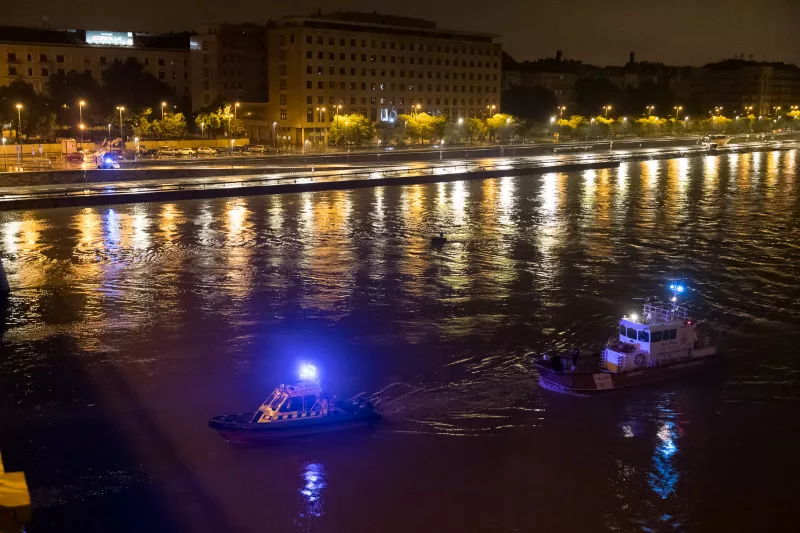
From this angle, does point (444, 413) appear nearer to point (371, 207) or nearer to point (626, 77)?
point (371, 207)

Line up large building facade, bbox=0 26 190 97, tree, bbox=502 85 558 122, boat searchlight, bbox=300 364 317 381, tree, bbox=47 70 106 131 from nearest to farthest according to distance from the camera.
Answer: boat searchlight, bbox=300 364 317 381, tree, bbox=47 70 106 131, large building facade, bbox=0 26 190 97, tree, bbox=502 85 558 122

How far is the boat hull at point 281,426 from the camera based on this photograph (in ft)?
37.7

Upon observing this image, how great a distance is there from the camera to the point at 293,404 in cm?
1191

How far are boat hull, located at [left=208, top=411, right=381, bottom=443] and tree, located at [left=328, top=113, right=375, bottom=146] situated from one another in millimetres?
57989

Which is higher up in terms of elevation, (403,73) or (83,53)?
(83,53)

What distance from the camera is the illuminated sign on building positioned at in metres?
79.4

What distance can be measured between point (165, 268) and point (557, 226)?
15.1m

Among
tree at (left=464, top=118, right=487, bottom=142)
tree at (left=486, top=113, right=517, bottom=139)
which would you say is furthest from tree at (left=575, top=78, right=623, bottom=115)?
tree at (left=464, top=118, right=487, bottom=142)

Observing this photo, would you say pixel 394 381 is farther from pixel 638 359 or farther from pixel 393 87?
pixel 393 87

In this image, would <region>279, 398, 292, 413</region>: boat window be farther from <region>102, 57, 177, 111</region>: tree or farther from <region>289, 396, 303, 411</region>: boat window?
<region>102, 57, 177, 111</region>: tree

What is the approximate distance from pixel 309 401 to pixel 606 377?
4.96 metres

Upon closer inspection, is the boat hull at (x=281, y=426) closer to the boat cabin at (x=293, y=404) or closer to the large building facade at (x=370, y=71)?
the boat cabin at (x=293, y=404)

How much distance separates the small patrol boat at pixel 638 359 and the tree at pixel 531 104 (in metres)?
83.5

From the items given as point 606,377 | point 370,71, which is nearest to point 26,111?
point 370,71
